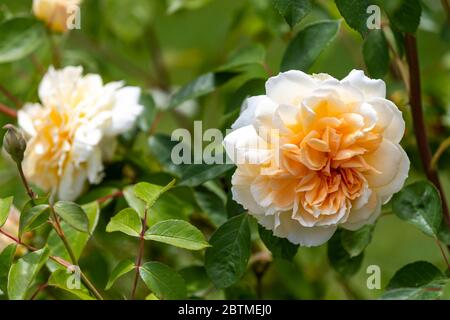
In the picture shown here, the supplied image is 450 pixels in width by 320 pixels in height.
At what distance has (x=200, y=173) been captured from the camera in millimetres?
713

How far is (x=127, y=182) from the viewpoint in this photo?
84cm

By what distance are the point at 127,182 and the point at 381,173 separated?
330mm

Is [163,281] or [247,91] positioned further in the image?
[247,91]

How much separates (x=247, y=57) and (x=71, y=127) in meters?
0.18

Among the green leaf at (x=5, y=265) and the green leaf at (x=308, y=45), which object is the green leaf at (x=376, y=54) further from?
the green leaf at (x=5, y=265)

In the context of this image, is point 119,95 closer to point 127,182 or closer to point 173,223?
point 127,182

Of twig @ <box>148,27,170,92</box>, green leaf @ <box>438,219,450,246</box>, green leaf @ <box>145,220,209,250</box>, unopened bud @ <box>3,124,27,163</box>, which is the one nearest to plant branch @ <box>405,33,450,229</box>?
green leaf @ <box>438,219,450,246</box>

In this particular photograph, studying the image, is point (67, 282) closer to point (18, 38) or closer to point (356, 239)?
point (356, 239)

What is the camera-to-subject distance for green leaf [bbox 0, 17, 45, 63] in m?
0.87

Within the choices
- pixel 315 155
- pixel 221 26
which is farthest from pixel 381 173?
pixel 221 26

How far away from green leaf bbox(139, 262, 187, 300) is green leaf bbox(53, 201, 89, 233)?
63mm

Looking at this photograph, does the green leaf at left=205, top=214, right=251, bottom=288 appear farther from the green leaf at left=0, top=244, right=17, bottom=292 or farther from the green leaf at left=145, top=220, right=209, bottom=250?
the green leaf at left=0, top=244, right=17, bottom=292

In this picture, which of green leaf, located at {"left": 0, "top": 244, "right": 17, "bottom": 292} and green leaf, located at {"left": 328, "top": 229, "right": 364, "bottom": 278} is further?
green leaf, located at {"left": 328, "top": 229, "right": 364, "bottom": 278}

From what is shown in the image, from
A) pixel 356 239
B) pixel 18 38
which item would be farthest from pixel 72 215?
pixel 18 38
